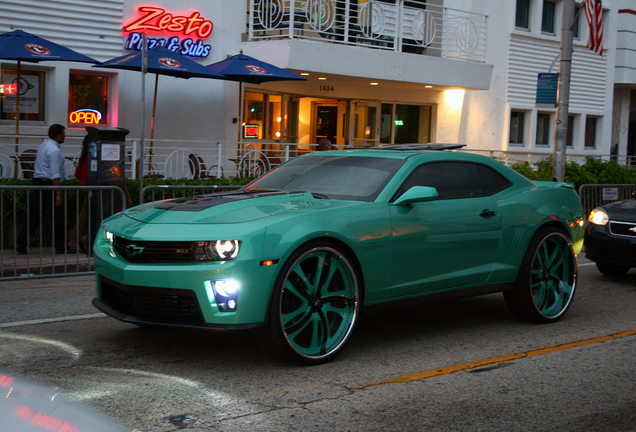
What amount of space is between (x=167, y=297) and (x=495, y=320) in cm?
348

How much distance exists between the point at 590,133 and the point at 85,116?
1794 centimetres

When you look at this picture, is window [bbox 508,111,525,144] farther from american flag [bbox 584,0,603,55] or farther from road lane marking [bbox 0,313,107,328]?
road lane marking [bbox 0,313,107,328]

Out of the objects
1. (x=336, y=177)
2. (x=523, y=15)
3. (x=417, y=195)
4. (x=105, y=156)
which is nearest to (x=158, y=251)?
(x=336, y=177)

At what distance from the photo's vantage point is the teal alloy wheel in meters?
4.68

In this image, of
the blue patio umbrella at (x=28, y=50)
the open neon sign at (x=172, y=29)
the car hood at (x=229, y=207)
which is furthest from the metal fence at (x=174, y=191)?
the open neon sign at (x=172, y=29)

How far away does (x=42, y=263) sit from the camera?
8781 millimetres

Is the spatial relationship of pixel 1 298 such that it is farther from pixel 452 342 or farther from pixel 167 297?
pixel 452 342

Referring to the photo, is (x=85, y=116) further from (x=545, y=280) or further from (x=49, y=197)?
(x=545, y=280)

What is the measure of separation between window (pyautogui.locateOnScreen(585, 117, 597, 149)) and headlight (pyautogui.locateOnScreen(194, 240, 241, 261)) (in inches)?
884

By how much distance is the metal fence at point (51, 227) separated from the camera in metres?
8.55

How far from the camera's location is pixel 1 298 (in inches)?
287

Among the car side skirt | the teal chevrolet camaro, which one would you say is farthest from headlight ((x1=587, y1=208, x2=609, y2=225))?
the car side skirt

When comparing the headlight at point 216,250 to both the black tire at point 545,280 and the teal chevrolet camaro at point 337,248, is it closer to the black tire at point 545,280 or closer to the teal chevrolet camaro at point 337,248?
the teal chevrolet camaro at point 337,248

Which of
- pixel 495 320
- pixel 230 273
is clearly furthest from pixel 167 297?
pixel 495 320
